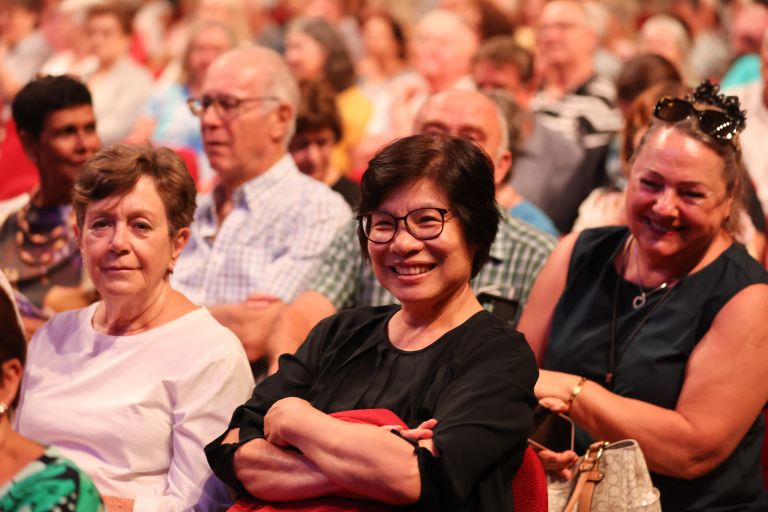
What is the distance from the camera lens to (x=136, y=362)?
104 inches

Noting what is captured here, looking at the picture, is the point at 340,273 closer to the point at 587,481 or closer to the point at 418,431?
the point at 587,481

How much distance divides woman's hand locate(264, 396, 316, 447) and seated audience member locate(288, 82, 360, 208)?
2488mm

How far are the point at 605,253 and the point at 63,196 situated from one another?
76.4 inches

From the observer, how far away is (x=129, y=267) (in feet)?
8.81

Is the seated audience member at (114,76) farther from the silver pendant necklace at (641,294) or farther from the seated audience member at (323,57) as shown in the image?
the silver pendant necklace at (641,294)

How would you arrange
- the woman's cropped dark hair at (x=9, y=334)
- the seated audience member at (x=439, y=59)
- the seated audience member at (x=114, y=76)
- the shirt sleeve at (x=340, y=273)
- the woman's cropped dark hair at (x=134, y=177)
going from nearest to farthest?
the woman's cropped dark hair at (x=9, y=334) → the woman's cropped dark hair at (x=134, y=177) → the shirt sleeve at (x=340, y=273) → the seated audience member at (x=439, y=59) → the seated audience member at (x=114, y=76)

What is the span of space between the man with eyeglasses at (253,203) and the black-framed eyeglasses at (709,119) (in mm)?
1314

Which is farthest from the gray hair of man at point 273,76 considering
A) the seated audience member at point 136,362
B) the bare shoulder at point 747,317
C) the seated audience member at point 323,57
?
the seated audience member at point 323,57

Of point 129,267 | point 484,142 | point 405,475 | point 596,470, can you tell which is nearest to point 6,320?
point 129,267

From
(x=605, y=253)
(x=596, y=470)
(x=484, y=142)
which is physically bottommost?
(x=596, y=470)

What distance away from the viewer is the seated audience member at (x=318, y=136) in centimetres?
480

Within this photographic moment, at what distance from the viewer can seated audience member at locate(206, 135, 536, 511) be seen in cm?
214

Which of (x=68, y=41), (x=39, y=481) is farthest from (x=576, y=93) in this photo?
(x=39, y=481)

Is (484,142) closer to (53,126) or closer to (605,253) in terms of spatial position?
(605,253)
